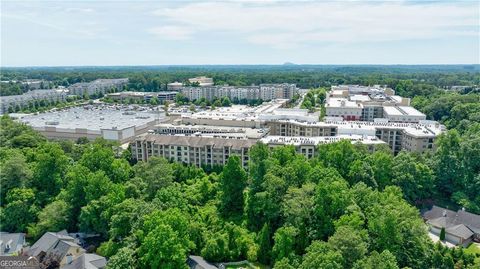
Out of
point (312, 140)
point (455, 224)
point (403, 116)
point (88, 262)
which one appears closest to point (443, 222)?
point (455, 224)

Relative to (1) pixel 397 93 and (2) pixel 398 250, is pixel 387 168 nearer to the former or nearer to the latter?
(2) pixel 398 250

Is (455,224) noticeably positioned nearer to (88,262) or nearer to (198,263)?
(198,263)

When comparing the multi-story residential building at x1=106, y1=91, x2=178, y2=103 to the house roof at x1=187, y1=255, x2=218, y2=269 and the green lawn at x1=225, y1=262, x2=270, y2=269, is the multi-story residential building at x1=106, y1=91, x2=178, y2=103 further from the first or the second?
the green lawn at x1=225, y1=262, x2=270, y2=269

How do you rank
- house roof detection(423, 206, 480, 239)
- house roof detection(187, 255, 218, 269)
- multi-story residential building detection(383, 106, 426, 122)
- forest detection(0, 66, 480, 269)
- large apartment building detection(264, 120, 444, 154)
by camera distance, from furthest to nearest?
1. multi-story residential building detection(383, 106, 426, 122)
2. large apartment building detection(264, 120, 444, 154)
3. house roof detection(423, 206, 480, 239)
4. house roof detection(187, 255, 218, 269)
5. forest detection(0, 66, 480, 269)

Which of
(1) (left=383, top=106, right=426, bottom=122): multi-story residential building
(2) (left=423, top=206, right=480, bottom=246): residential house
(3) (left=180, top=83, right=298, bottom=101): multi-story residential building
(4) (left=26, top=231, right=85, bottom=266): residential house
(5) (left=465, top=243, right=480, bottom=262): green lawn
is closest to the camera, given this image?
(4) (left=26, top=231, right=85, bottom=266): residential house

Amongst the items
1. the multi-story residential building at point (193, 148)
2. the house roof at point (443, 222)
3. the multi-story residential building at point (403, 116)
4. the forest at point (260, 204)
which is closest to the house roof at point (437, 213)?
the house roof at point (443, 222)

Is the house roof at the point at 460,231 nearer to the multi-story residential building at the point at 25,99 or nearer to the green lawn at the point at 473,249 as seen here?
the green lawn at the point at 473,249

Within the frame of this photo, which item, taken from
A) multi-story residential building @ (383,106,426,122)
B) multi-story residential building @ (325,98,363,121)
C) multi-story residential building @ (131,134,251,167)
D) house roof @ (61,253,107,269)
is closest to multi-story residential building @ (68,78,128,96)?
multi-story residential building @ (131,134,251,167)
